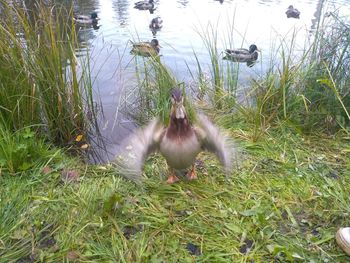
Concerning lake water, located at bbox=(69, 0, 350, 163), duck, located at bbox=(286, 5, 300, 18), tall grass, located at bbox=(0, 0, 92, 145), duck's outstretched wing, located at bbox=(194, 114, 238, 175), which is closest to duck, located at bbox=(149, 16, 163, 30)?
lake water, located at bbox=(69, 0, 350, 163)

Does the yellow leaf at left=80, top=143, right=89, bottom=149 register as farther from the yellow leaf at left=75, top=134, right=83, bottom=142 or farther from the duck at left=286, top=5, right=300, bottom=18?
the duck at left=286, top=5, right=300, bottom=18

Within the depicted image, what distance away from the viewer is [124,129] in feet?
15.0

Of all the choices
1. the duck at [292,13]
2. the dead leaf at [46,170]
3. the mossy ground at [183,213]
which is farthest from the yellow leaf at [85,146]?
the duck at [292,13]

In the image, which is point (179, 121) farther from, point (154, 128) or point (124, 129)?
point (124, 129)

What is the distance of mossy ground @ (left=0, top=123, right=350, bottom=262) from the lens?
7.45 ft

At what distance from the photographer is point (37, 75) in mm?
3254

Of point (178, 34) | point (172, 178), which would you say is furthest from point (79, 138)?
point (178, 34)

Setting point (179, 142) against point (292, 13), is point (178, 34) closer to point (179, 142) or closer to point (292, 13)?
point (292, 13)

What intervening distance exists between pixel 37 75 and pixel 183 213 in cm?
176

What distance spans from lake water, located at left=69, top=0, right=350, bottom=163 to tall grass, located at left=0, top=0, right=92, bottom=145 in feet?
1.73

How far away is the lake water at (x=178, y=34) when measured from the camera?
505 cm

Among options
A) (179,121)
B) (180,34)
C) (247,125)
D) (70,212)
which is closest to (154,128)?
(179,121)

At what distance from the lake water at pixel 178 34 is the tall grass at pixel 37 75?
0.53 m

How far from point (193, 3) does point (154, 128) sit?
10482 mm
